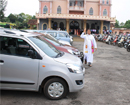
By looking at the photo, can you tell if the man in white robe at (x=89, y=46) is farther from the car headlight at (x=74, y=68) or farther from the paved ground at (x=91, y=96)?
the car headlight at (x=74, y=68)

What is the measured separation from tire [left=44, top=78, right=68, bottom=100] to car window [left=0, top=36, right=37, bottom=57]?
0.91m

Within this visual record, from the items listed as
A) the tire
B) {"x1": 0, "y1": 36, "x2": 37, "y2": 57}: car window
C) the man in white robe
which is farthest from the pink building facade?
the tire

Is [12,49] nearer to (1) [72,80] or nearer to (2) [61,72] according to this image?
(2) [61,72]

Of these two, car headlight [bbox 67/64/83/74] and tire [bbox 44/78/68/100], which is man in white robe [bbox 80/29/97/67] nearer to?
car headlight [bbox 67/64/83/74]

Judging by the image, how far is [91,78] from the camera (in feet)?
20.6

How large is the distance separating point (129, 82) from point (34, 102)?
3.48 m

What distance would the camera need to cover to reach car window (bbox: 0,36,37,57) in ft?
13.9

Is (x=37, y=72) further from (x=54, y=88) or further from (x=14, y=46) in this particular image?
(x=14, y=46)

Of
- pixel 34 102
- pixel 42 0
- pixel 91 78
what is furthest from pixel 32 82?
pixel 42 0

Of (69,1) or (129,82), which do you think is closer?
(129,82)

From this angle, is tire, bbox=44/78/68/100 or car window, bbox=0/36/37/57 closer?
tire, bbox=44/78/68/100

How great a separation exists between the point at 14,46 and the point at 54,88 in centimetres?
148

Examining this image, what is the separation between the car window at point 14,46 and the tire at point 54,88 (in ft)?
2.97

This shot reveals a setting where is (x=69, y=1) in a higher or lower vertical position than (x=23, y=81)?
higher
